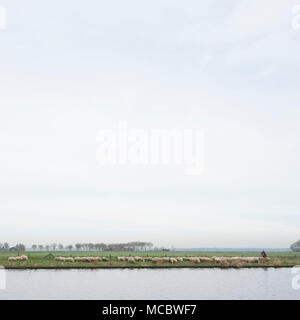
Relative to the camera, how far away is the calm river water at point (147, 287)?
40562mm

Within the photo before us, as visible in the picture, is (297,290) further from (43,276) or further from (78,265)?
(78,265)

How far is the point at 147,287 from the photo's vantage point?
4519cm

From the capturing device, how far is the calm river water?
40.6 meters

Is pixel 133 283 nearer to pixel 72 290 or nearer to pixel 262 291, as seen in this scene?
pixel 72 290

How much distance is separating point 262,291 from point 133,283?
45.1 feet
